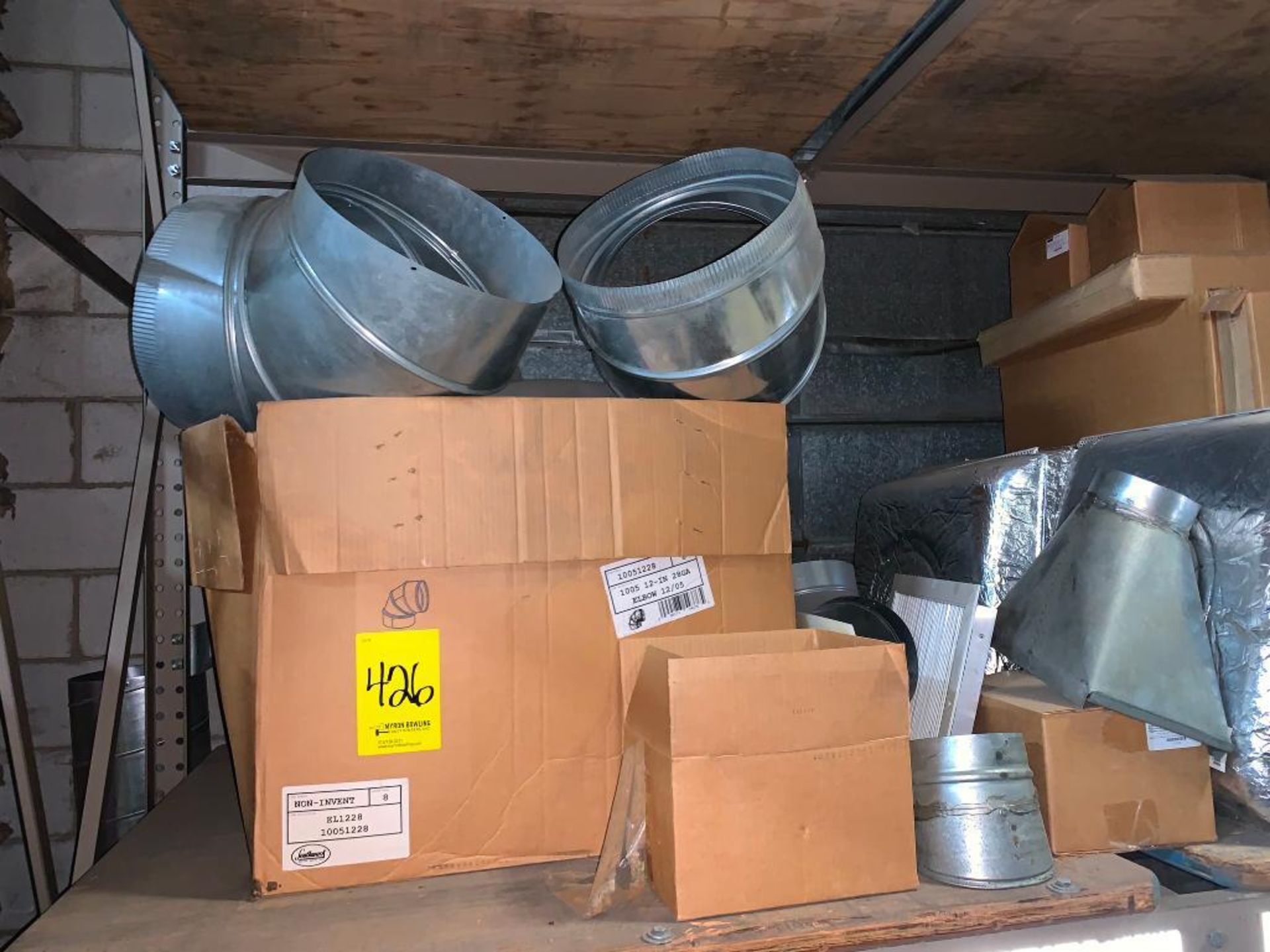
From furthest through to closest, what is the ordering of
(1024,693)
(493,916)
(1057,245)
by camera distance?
(1057,245) → (1024,693) → (493,916)

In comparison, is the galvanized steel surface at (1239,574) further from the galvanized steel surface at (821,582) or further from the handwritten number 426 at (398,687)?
the handwritten number 426 at (398,687)

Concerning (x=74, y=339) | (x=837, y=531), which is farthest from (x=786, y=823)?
(x=74, y=339)

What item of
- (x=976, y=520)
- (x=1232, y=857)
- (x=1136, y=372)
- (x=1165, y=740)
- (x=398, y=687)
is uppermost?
(x=1136, y=372)

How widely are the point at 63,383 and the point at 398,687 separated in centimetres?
114

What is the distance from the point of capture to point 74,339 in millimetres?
1581

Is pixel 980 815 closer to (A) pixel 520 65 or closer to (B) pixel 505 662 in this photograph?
(B) pixel 505 662

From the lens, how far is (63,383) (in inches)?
61.9

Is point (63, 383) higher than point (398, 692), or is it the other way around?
point (63, 383)

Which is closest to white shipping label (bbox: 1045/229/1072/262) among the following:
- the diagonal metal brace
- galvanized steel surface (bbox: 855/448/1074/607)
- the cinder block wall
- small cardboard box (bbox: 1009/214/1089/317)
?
small cardboard box (bbox: 1009/214/1089/317)

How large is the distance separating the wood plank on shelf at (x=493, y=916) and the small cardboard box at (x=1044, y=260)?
103 cm

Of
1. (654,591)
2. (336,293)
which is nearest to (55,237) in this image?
(336,293)

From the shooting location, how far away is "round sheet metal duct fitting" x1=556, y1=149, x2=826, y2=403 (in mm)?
999

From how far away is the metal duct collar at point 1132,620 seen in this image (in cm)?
90

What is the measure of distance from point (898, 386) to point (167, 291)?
135cm
